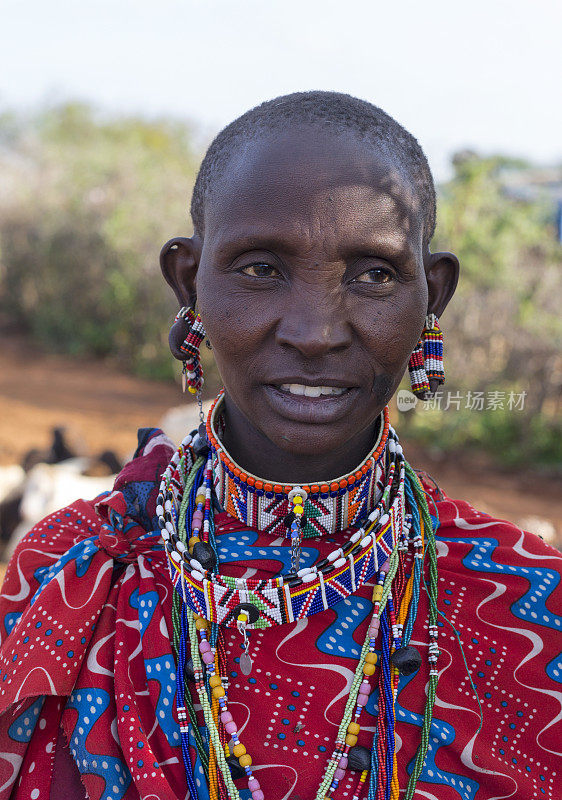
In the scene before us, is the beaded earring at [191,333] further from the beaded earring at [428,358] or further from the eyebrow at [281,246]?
the beaded earring at [428,358]

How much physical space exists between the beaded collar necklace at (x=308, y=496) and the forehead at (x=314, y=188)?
458 millimetres

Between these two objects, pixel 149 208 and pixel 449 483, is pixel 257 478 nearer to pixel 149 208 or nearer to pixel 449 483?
pixel 449 483

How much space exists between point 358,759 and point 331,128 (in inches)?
46.7

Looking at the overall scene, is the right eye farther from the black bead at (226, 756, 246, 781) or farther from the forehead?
the black bead at (226, 756, 246, 781)

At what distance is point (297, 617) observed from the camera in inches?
58.3

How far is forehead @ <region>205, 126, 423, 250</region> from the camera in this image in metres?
1.32

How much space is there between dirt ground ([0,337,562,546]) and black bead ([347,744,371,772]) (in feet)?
13.1

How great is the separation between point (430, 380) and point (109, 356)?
1019 centimetres

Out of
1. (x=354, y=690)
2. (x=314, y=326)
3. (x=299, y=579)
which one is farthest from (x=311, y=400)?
(x=354, y=690)

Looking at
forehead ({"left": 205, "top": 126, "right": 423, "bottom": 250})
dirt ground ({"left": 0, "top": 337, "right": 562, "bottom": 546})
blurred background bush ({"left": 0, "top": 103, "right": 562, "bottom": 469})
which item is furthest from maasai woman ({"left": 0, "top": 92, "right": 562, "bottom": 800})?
blurred background bush ({"left": 0, "top": 103, "right": 562, "bottom": 469})

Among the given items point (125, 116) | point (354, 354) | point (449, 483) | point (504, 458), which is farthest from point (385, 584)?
point (125, 116)

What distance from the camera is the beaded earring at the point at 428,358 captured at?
1607 mm

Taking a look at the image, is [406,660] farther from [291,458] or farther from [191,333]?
[191,333]

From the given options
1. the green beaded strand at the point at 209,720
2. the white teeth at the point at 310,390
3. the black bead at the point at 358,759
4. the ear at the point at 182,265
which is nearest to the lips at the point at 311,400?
the white teeth at the point at 310,390
